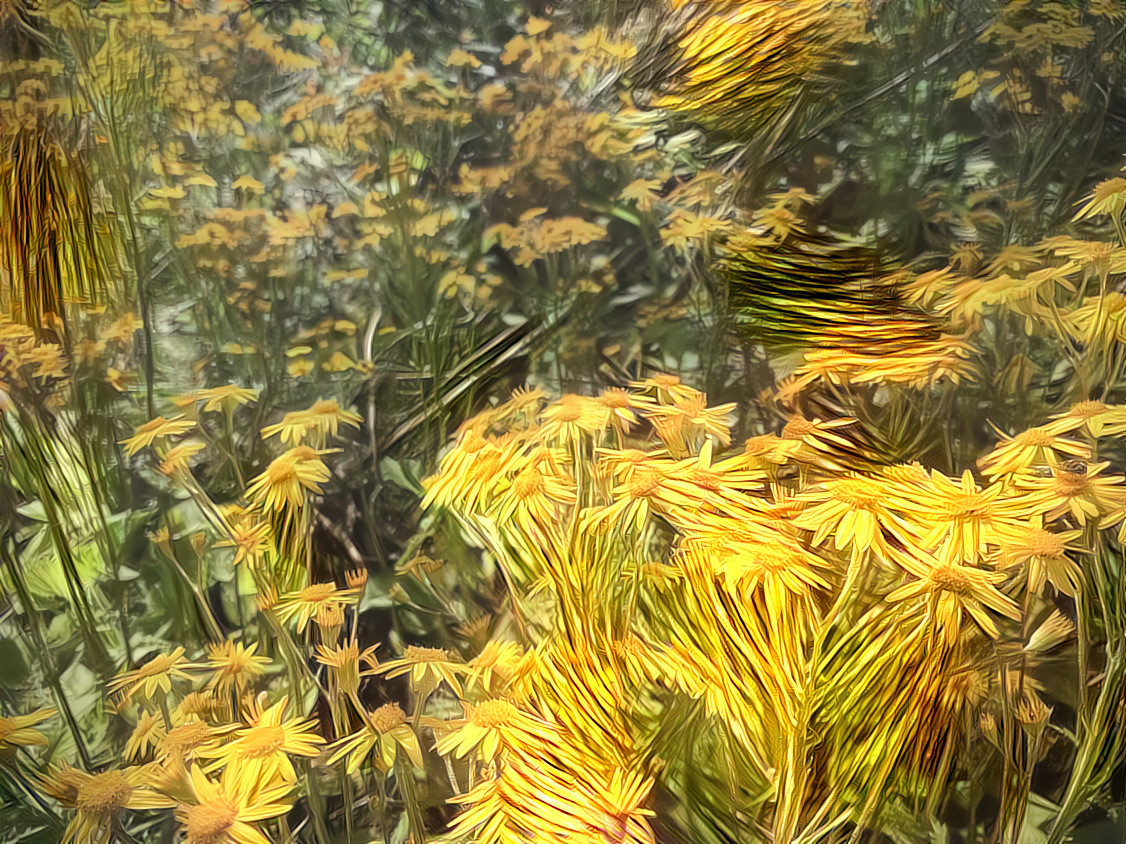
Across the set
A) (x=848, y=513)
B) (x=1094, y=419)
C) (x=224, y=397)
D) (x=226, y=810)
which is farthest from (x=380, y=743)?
(x=1094, y=419)

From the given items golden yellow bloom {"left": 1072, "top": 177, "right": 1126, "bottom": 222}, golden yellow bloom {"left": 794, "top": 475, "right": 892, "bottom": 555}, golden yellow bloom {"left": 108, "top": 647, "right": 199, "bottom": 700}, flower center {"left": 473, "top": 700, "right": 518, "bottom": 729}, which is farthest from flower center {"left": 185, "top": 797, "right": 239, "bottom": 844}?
golden yellow bloom {"left": 1072, "top": 177, "right": 1126, "bottom": 222}

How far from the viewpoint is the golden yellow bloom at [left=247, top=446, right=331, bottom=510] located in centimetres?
67

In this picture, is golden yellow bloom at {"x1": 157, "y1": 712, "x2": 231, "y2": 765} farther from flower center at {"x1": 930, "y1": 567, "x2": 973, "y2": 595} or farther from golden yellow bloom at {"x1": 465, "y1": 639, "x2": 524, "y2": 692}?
flower center at {"x1": 930, "y1": 567, "x2": 973, "y2": 595}

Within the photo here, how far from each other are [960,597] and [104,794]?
754mm

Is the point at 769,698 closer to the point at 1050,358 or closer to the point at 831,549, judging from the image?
the point at 831,549

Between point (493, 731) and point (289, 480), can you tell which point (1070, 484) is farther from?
point (289, 480)

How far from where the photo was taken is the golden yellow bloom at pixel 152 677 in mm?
649

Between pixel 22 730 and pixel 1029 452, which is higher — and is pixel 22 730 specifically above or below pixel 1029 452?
below

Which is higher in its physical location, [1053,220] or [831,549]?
[1053,220]

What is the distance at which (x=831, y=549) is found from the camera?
2.09 feet

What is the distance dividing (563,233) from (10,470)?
0.55 metres

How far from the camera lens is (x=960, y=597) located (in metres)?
0.62

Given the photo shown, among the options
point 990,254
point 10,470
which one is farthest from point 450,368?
point 990,254

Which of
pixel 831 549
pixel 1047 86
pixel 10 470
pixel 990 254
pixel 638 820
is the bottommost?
pixel 638 820
